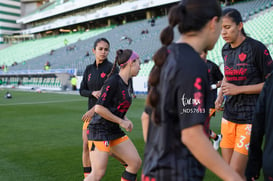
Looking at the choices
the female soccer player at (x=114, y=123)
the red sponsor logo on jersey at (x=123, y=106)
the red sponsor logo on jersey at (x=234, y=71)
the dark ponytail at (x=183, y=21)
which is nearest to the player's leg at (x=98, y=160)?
the female soccer player at (x=114, y=123)

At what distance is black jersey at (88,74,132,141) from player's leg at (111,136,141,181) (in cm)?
13

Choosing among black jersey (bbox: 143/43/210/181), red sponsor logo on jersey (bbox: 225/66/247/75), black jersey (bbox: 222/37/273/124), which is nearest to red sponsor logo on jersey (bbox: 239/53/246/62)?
black jersey (bbox: 222/37/273/124)

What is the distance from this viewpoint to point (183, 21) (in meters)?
1.79

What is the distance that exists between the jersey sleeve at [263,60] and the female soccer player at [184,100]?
69.8 inches

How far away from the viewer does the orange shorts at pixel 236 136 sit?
3497 millimetres

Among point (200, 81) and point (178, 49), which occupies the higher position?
point (178, 49)

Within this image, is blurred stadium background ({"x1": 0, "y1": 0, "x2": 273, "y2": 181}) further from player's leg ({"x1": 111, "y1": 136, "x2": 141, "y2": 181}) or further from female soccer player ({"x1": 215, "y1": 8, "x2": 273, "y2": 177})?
female soccer player ({"x1": 215, "y1": 8, "x2": 273, "y2": 177})

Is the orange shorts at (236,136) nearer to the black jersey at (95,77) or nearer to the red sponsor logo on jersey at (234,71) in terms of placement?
Answer: the red sponsor logo on jersey at (234,71)

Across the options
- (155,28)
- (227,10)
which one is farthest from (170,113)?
(155,28)

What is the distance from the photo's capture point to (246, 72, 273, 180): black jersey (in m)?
1.99

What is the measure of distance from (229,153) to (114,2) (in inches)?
2132

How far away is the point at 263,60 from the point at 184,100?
2.05m

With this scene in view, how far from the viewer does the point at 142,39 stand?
34.8m

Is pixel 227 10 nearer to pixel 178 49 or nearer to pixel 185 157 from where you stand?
pixel 178 49
